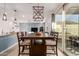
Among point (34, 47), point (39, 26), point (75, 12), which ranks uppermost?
point (75, 12)

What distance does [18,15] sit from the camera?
23.1 ft

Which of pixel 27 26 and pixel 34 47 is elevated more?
pixel 27 26

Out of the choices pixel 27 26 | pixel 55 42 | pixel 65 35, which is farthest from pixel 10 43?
pixel 65 35

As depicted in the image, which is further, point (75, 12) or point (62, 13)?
point (62, 13)

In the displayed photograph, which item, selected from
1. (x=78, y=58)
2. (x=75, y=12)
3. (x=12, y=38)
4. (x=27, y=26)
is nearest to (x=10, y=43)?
(x=12, y=38)

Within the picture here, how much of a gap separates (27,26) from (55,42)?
1219 mm

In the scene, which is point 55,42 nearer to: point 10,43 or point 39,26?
point 39,26

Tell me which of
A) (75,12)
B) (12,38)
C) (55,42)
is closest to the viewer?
(75,12)

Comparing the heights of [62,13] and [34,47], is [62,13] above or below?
above

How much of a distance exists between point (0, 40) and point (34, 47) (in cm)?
107

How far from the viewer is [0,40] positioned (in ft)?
15.5

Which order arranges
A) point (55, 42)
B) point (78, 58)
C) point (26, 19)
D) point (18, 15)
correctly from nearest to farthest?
point (78, 58) < point (55, 42) < point (26, 19) < point (18, 15)

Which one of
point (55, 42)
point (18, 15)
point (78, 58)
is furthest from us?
point (18, 15)

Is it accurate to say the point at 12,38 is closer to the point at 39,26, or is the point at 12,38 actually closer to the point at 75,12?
the point at 39,26
